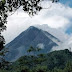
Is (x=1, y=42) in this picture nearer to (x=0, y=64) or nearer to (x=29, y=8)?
(x=0, y=64)

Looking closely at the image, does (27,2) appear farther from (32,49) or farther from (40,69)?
(32,49)

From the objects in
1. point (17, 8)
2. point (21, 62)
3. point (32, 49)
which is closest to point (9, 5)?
point (17, 8)

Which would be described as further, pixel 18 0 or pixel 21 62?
pixel 21 62

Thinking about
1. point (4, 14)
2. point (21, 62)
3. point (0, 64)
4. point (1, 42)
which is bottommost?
point (21, 62)

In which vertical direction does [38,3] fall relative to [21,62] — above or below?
above

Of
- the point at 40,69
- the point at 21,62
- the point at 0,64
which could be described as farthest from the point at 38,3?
the point at 21,62

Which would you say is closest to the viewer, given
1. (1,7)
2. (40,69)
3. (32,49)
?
(1,7)

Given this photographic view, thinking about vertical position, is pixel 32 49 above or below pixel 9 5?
below

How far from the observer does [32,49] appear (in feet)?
399

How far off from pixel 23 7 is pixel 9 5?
73 cm

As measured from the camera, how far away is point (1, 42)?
1425cm

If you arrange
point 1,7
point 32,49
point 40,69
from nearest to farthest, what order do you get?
point 1,7
point 40,69
point 32,49

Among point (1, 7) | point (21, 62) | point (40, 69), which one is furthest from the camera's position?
point (21, 62)

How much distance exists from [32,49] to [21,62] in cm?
1160
